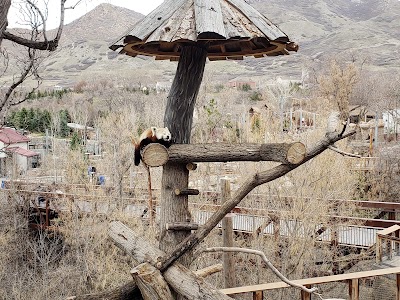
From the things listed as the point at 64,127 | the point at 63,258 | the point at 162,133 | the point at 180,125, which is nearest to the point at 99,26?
the point at 64,127

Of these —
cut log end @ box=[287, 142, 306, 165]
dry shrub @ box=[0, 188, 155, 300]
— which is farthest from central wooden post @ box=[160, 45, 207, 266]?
dry shrub @ box=[0, 188, 155, 300]

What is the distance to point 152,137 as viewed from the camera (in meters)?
3.90

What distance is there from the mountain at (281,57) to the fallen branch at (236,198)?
60337mm

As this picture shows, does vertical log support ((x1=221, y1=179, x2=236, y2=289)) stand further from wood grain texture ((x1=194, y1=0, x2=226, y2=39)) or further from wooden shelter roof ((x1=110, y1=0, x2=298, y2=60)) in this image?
wood grain texture ((x1=194, y1=0, x2=226, y2=39))

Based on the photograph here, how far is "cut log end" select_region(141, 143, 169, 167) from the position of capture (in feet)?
12.5

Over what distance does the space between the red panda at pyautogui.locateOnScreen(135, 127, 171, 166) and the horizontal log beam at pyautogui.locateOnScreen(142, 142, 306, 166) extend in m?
0.09

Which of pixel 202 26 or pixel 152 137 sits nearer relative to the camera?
pixel 202 26

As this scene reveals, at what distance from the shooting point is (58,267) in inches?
655

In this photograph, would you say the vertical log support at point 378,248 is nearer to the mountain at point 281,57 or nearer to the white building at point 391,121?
the white building at point 391,121

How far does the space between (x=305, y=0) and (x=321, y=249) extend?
162922 millimetres

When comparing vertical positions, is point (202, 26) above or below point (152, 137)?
above

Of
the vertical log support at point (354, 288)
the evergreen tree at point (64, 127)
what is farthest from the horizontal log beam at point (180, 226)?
the evergreen tree at point (64, 127)

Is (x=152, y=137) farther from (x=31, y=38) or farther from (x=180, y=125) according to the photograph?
(x=31, y=38)

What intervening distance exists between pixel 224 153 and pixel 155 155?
57cm
